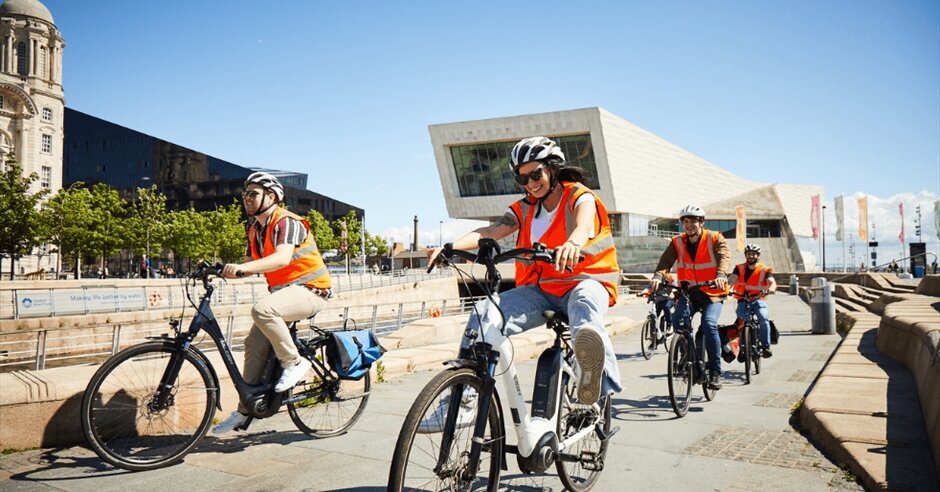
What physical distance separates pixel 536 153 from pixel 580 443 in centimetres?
158

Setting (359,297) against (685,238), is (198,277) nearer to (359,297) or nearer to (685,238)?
(685,238)

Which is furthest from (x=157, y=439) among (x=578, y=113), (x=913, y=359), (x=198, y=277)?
(x=578, y=113)

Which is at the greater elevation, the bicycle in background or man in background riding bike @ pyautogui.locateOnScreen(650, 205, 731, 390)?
man in background riding bike @ pyautogui.locateOnScreen(650, 205, 731, 390)

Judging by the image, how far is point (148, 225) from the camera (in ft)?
163

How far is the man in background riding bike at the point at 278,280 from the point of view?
4.63m

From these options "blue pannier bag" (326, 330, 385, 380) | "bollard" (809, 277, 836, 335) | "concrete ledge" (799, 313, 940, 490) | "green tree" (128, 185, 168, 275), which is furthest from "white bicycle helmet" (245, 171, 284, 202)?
"green tree" (128, 185, 168, 275)

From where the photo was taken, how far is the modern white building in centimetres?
6519

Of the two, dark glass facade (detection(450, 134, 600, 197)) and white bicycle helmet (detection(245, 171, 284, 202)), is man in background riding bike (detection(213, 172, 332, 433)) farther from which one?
dark glass facade (detection(450, 134, 600, 197))

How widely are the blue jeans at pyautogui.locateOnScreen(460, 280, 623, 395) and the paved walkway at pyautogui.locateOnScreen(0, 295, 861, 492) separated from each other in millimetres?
843

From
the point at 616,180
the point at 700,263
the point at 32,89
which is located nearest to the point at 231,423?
the point at 700,263

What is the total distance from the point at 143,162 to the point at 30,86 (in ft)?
47.0

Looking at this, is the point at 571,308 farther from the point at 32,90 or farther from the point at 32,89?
the point at 32,90

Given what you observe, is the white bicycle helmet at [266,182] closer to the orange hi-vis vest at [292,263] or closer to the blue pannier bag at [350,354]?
the orange hi-vis vest at [292,263]

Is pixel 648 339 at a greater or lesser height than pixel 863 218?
lesser
